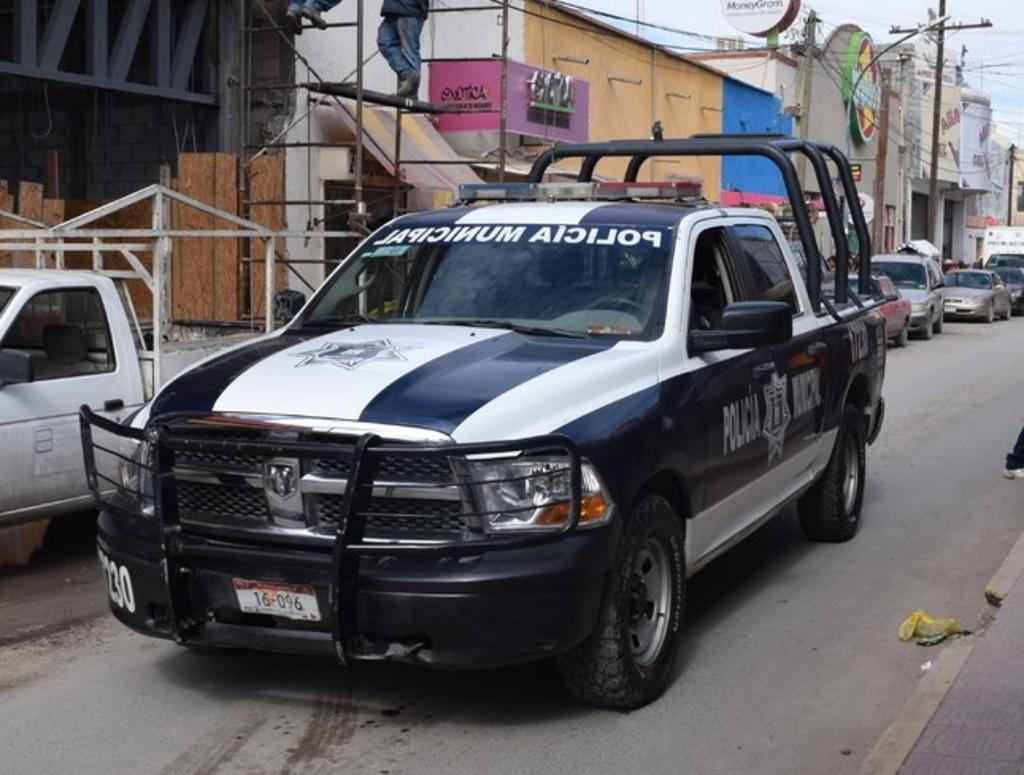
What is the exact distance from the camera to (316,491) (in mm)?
5055

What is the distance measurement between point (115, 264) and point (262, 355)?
491 inches

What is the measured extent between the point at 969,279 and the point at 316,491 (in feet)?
112

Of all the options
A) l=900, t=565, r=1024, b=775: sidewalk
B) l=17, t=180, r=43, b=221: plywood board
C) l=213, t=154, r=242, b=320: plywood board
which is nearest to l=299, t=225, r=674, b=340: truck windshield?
l=900, t=565, r=1024, b=775: sidewalk

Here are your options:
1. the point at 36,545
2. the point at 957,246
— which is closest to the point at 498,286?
the point at 36,545

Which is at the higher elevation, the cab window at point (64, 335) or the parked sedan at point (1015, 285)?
the cab window at point (64, 335)

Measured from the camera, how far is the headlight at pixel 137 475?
5398 millimetres

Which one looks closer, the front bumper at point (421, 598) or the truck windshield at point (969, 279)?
the front bumper at point (421, 598)

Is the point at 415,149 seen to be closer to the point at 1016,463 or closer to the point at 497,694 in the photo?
the point at 1016,463

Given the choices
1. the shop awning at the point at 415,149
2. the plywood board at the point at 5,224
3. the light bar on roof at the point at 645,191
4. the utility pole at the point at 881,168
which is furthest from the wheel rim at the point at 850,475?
the utility pole at the point at 881,168

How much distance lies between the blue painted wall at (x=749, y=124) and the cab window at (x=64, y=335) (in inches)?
1113

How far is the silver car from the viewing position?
2847 centimetres

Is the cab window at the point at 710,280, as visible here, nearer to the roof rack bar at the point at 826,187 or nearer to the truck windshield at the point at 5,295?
the roof rack bar at the point at 826,187

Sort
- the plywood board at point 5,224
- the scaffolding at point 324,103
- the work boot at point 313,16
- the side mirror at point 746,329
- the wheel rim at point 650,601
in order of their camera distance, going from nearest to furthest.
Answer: the wheel rim at point 650,601, the side mirror at point 746,329, the plywood board at point 5,224, the work boot at point 313,16, the scaffolding at point 324,103

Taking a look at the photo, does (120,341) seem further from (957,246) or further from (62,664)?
(957,246)
